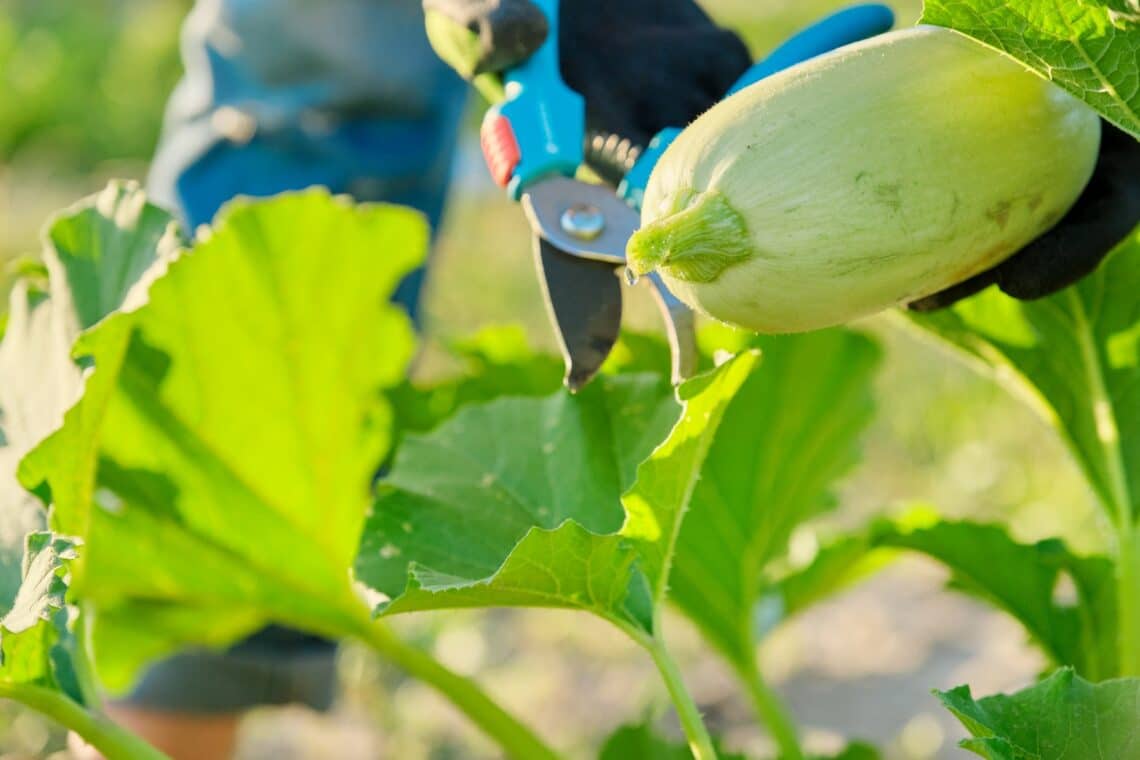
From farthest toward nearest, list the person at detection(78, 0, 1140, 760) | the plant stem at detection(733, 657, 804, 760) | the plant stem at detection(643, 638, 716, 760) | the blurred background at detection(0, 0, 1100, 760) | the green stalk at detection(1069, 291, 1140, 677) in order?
1. the blurred background at detection(0, 0, 1100, 760)
2. the person at detection(78, 0, 1140, 760)
3. the plant stem at detection(733, 657, 804, 760)
4. the green stalk at detection(1069, 291, 1140, 677)
5. the plant stem at detection(643, 638, 716, 760)

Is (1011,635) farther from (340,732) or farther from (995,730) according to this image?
(995,730)

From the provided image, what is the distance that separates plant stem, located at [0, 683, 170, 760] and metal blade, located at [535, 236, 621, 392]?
13.9 inches

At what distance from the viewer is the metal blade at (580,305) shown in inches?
35.6

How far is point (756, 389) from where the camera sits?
3.81 ft

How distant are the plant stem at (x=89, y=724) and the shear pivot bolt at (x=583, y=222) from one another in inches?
16.4

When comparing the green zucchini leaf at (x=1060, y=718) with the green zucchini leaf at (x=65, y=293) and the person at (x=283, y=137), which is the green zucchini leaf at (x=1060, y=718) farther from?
the person at (x=283, y=137)

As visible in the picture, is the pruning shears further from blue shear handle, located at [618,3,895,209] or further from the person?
the person

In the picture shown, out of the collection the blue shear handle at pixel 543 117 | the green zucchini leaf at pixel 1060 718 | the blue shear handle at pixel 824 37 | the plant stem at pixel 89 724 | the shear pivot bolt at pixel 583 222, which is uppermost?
the blue shear handle at pixel 824 37

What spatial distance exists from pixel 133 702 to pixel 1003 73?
1264 mm

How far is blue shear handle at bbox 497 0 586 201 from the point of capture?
0.93m

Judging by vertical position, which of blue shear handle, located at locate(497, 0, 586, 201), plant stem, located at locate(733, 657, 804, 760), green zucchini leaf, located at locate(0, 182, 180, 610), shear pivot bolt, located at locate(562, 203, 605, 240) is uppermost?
blue shear handle, located at locate(497, 0, 586, 201)

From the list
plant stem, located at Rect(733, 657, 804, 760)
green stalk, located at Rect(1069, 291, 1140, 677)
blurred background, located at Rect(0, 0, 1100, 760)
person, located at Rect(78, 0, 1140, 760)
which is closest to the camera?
green stalk, located at Rect(1069, 291, 1140, 677)

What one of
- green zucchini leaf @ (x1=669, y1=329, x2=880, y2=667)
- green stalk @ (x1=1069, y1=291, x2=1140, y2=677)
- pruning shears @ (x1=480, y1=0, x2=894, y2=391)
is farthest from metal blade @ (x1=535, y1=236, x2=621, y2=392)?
green stalk @ (x1=1069, y1=291, x2=1140, y2=677)

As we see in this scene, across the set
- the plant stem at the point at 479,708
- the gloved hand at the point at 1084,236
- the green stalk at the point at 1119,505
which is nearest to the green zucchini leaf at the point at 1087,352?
the green stalk at the point at 1119,505
